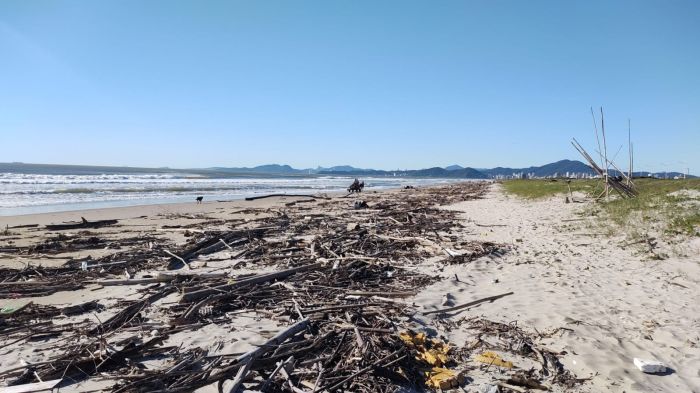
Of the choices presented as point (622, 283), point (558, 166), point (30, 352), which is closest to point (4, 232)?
point (30, 352)

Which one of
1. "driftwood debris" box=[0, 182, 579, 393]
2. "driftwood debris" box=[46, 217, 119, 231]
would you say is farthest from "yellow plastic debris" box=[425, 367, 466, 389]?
"driftwood debris" box=[46, 217, 119, 231]

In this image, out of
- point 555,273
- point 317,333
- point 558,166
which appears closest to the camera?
point 317,333

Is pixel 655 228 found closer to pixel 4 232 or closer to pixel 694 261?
pixel 694 261

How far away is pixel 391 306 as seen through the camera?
17.7ft

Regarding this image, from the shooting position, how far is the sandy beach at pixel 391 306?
390 centimetres

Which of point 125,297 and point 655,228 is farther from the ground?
point 655,228

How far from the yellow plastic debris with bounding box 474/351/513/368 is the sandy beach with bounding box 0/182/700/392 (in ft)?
0.23

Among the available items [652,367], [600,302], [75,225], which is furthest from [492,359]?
[75,225]

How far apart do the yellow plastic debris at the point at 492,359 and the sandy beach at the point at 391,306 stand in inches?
2.8

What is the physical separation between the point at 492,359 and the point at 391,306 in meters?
1.59

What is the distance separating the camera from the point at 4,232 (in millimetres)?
12102

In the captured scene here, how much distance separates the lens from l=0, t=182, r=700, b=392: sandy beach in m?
3.90

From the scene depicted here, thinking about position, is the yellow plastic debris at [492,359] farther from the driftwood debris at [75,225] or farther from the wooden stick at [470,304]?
the driftwood debris at [75,225]

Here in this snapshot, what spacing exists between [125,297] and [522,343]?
5572 mm
